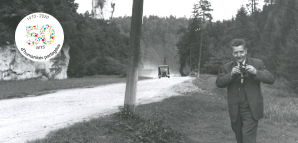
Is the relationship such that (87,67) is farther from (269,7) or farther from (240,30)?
(269,7)

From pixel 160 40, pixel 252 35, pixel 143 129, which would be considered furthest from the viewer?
pixel 160 40

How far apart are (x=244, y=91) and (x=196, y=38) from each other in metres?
58.0

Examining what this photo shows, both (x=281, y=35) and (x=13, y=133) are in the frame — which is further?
(x=281, y=35)

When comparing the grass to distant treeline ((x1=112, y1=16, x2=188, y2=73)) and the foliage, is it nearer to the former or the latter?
the foliage

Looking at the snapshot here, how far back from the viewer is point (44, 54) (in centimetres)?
1975

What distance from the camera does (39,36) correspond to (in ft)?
62.0

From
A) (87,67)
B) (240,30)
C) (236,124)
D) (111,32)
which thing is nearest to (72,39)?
(87,67)

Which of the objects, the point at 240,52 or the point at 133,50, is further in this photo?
the point at 133,50

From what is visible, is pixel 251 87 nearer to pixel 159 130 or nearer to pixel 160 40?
pixel 159 130

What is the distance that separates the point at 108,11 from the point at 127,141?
442 centimetres

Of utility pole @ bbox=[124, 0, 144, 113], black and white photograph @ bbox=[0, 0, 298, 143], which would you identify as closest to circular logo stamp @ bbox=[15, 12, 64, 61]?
black and white photograph @ bbox=[0, 0, 298, 143]

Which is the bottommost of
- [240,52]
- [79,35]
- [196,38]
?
[240,52]

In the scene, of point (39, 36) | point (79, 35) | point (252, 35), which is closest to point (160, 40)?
point (252, 35)

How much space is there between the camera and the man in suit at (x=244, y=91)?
4.03 metres
